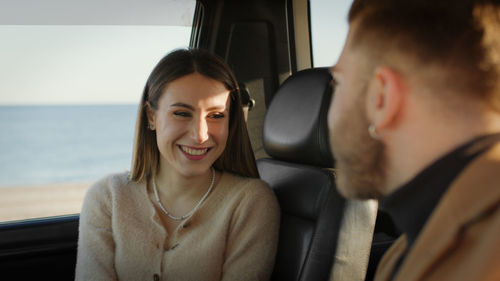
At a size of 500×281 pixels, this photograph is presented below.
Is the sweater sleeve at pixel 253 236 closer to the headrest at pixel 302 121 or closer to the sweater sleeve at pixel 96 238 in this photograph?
the headrest at pixel 302 121

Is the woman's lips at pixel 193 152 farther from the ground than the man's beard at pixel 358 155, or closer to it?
closer to it

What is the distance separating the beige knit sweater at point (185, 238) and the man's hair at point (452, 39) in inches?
39.2

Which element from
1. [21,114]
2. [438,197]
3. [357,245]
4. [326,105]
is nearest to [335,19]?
[326,105]

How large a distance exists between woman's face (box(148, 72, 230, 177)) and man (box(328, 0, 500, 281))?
81 cm

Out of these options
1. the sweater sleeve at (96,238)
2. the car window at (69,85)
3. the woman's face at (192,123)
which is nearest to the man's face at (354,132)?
the woman's face at (192,123)

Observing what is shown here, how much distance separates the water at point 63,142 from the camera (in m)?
19.4

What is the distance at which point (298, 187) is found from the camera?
1.88m

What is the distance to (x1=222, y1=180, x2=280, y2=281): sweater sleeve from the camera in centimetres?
173

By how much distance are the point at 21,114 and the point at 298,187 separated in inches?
1432

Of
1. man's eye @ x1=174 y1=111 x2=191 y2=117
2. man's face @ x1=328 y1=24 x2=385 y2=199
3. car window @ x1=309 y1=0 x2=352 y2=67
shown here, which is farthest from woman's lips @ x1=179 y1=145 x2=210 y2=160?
car window @ x1=309 y1=0 x2=352 y2=67

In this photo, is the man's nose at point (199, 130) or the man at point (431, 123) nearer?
the man at point (431, 123)

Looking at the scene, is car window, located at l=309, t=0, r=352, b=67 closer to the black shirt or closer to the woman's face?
the woman's face

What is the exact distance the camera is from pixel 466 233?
0.76 metres

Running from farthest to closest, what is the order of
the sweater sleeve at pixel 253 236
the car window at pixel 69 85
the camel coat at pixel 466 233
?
the car window at pixel 69 85, the sweater sleeve at pixel 253 236, the camel coat at pixel 466 233
